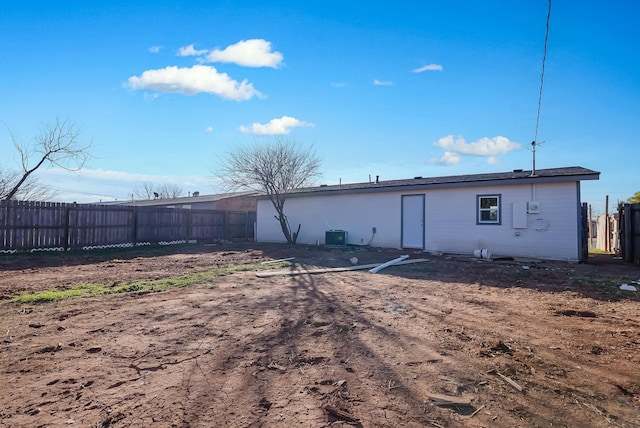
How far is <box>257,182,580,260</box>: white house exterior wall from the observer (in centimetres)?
1144

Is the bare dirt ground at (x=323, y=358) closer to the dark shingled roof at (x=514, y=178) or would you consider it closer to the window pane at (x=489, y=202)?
the dark shingled roof at (x=514, y=178)

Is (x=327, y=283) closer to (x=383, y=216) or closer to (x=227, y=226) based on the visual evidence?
(x=383, y=216)

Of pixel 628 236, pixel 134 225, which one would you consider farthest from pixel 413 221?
pixel 134 225

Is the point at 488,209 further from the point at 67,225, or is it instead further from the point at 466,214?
the point at 67,225

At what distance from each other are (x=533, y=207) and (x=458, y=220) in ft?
8.23

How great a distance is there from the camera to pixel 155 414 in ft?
8.48

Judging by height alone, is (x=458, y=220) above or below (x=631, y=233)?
above

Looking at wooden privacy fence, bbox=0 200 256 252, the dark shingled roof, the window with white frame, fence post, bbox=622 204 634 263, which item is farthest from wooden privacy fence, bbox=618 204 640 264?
wooden privacy fence, bbox=0 200 256 252

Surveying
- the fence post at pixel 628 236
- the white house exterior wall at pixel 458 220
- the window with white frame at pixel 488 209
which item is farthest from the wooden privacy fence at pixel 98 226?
the fence post at pixel 628 236

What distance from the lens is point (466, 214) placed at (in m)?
13.2

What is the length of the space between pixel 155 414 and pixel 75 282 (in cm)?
662

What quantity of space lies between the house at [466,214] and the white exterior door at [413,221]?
4cm

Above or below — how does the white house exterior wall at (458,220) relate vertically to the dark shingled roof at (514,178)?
below

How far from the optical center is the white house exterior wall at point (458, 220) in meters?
11.4
